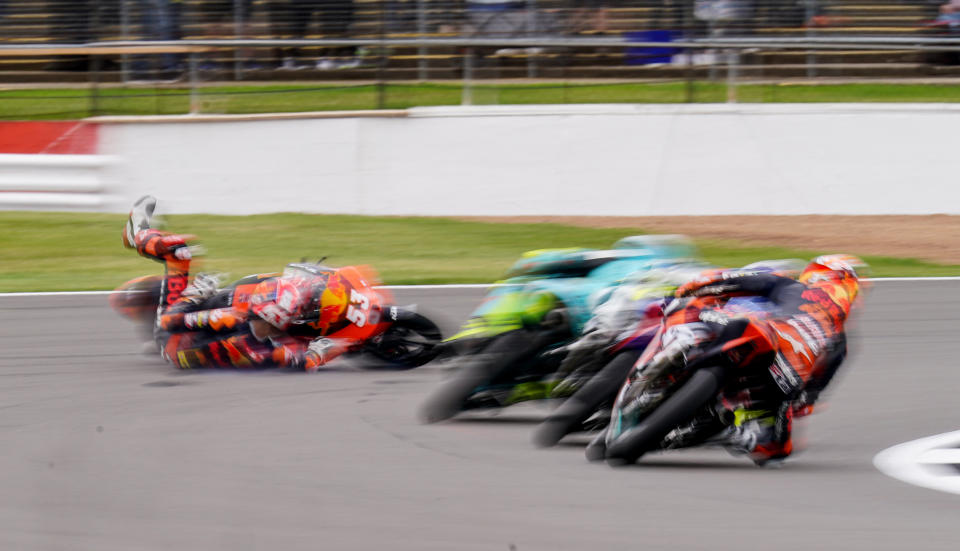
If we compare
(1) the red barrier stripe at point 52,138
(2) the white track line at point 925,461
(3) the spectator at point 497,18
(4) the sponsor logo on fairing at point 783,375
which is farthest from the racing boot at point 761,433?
(3) the spectator at point 497,18

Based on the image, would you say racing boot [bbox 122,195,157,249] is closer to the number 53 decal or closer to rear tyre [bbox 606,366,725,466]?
the number 53 decal

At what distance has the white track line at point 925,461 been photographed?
16.7ft

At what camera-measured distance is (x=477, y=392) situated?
240 inches

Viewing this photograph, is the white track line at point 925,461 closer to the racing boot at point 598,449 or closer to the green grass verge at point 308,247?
the racing boot at point 598,449

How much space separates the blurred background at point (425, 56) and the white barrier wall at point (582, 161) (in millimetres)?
505

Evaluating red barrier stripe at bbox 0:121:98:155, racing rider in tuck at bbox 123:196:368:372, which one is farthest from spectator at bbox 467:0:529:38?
racing rider in tuck at bbox 123:196:368:372

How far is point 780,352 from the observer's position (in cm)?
505

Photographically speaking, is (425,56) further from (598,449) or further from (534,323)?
(598,449)

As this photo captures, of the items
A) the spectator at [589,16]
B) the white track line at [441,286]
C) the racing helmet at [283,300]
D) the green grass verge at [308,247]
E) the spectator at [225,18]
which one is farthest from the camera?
the spectator at [589,16]

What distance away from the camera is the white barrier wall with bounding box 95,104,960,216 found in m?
16.6

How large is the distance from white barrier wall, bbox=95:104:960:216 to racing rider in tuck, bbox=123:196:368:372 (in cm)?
914

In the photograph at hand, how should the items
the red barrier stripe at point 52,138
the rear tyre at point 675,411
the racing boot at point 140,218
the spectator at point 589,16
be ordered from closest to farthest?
the rear tyre at point 675,411
the racing boot at point 140,218
the red barrier stripe at point 52,138
the spectator at point 589,16

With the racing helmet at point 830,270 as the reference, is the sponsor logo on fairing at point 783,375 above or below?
below

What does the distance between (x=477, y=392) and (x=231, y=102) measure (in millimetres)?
11750
